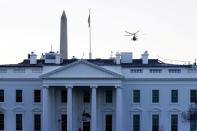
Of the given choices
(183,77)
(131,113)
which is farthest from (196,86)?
(131,113)

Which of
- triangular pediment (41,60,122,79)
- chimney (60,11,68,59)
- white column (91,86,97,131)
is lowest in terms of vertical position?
white column (91,86,97,131)

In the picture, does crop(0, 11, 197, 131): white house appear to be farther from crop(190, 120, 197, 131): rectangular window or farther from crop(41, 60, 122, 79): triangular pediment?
crop(190, 120, 197, 131): rectangular window

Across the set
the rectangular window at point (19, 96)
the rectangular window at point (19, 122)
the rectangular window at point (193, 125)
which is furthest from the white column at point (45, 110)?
the rectangular window at point (193, 125)

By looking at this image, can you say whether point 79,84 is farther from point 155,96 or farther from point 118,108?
point 155,96

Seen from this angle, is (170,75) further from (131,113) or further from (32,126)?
(32,126)

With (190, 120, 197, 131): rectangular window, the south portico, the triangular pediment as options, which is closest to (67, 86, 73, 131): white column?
the south portico

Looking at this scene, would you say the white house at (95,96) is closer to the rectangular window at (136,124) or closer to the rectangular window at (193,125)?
the rectangular window at (136,124)

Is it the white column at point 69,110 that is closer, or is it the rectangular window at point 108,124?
the white column at point 69,110
